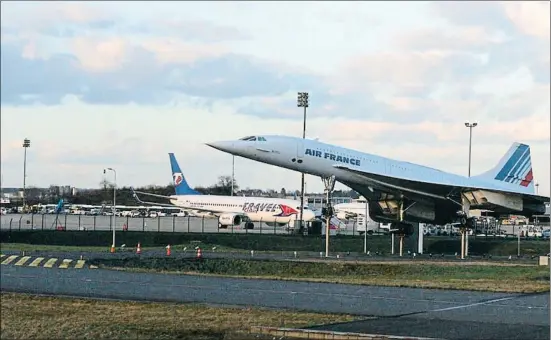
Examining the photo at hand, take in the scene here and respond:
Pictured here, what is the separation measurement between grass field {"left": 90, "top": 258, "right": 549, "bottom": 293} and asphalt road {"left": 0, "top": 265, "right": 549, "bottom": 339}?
3.55 m

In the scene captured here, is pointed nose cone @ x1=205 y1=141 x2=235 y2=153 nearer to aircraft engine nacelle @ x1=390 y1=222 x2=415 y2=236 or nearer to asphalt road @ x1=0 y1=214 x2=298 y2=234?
aircraft engine nacelle @ x1=390 y1=222 x2=415 y2=236

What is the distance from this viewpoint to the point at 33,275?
25828 mm

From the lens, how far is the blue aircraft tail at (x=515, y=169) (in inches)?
2306

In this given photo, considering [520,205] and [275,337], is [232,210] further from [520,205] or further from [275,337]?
[275,337]

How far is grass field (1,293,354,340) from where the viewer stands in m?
13.2

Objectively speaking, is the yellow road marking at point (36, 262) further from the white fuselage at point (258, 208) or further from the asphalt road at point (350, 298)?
the white fuselage at point (258, 208)

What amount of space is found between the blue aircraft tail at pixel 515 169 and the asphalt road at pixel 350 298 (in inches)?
1374

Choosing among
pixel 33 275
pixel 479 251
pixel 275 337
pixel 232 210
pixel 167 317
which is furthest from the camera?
pixel 232 210

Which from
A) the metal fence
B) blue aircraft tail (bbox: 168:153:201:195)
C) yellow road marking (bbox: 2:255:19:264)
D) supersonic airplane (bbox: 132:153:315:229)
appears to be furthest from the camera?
blue aircraft tail (bbox: 168:153:201:195)

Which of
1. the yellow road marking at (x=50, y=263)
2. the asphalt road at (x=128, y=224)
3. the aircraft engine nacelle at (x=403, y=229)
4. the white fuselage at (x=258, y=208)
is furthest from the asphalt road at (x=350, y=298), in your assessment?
the white fuselage at (x=258, y=208)

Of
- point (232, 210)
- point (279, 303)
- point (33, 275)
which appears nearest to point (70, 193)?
point (232, 210)

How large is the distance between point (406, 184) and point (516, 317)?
→ 116 feet

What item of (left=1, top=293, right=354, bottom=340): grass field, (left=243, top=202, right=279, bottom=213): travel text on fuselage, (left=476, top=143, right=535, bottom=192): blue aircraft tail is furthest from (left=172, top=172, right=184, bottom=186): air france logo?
(left=1, top=293, right=354, bottom=340): grass field

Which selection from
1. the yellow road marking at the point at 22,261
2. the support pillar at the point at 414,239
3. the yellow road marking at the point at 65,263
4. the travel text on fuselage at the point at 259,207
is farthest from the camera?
the travel text on fuselage at the point at 259,207
